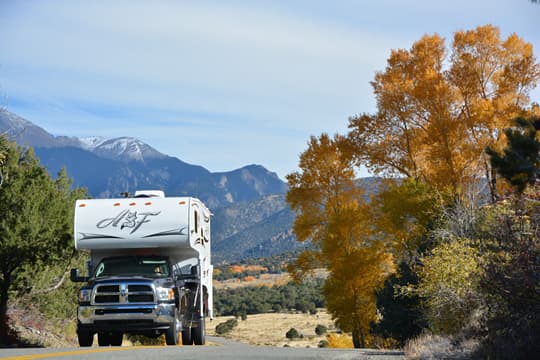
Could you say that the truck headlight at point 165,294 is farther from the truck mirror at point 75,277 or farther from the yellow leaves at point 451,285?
the yellow leaves at point 451,285

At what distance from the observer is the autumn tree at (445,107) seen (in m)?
29.3

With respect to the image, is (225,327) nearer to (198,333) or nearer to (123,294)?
(198,333)

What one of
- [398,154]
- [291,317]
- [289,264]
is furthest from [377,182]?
[291,317]

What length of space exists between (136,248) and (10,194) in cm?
700

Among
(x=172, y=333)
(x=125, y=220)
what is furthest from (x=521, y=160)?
(x=125, y=220)

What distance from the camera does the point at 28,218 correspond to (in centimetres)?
2112

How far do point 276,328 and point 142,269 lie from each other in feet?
130

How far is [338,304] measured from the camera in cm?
3020

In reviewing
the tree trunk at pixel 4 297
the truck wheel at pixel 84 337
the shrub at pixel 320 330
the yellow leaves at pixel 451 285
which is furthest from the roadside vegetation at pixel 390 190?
the shrub at pixel 320 330

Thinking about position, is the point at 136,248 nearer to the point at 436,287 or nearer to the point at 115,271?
the point at 115,271

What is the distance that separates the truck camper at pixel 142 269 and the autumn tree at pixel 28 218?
5095 mm

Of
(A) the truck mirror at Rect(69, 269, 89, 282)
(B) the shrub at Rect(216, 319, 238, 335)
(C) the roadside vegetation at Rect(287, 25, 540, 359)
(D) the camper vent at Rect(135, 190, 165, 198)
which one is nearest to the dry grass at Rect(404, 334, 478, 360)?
(A) the truck mirror at Rect(69, 269, 89, 282)

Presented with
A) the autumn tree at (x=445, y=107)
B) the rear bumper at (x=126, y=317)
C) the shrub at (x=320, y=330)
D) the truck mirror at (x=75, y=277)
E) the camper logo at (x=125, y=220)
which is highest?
the autumn tree at (x=445, y=107)

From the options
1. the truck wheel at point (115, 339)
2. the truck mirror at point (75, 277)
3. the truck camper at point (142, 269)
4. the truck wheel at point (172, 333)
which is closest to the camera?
the truck camper at point (142, 269)
